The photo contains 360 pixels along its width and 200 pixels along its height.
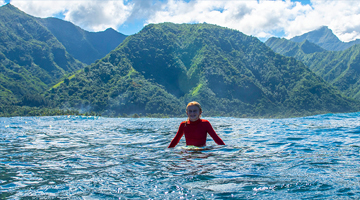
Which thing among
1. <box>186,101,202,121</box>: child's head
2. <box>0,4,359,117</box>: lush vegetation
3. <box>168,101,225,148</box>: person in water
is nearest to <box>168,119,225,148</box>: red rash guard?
<box>168,101,225,148</box>: person in water

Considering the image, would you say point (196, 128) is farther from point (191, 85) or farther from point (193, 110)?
point (191, 85)

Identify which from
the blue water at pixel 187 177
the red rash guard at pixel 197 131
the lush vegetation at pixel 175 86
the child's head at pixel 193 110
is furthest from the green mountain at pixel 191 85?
the blue water at pixel 187 177

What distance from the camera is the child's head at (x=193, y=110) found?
32.3 feet

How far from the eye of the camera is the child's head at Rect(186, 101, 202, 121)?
32.3 ft

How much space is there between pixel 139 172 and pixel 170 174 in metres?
0.99

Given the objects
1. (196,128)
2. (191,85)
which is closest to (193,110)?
(196,128)

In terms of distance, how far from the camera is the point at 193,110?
32.6 feet

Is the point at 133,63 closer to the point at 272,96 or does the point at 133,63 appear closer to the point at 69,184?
the point at 272,96

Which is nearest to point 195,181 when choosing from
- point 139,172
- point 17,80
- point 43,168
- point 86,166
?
point 139,172

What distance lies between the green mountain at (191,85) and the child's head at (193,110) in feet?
387

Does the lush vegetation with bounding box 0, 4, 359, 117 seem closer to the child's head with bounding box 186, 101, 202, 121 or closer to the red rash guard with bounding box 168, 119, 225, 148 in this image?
the red rash guard with bounding box 168, 119, 225, 148

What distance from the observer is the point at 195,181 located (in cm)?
617

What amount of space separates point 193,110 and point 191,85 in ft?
509

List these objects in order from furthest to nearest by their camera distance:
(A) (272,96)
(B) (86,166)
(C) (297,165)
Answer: (A) (272,96), (B) (86,166), (C) (297,165)
